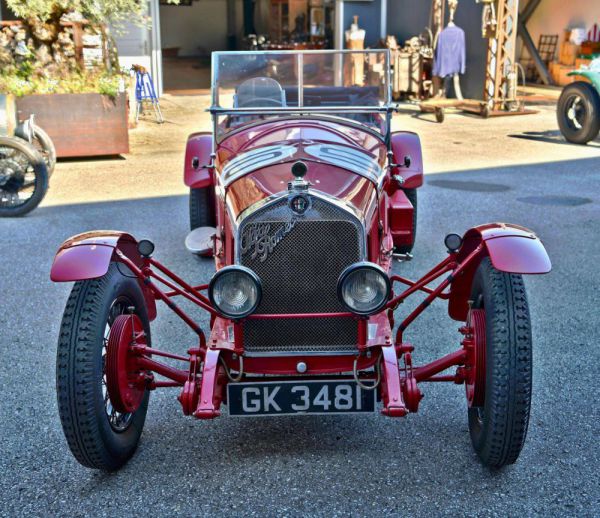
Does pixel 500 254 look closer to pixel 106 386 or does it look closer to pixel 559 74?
pixel 106 386

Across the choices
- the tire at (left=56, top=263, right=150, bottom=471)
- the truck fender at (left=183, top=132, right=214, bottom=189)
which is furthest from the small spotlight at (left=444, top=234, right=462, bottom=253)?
the truck fender at (left=183, top=132, right=214, bottom=189)

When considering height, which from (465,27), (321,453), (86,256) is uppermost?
(465,27)

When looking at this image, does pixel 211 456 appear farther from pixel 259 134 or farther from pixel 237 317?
pixel 259 134

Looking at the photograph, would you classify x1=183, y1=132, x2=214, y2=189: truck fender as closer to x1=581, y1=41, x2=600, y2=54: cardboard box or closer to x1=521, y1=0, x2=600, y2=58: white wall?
x1=581, y1=41, x2=600, y2=54: cardboard box

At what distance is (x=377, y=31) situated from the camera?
17750mm

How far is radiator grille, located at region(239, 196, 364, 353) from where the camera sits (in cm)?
320

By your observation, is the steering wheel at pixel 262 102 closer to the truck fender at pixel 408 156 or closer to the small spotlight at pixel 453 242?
the truck fender at pixel 408 156

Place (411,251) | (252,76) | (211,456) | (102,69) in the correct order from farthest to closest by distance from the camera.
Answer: (102,69), (411,251), (252,76), (211,456)

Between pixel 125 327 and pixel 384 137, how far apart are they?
2047 mm

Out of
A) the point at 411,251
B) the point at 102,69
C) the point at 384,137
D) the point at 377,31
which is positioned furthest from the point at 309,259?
the point at 377,31

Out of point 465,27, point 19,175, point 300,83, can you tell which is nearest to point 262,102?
point 300,83

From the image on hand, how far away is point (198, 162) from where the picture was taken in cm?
540

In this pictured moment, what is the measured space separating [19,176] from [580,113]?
303 inches

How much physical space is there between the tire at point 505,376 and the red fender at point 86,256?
4.89 ft
